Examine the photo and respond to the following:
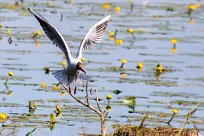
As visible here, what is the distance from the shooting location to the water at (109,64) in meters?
9.50

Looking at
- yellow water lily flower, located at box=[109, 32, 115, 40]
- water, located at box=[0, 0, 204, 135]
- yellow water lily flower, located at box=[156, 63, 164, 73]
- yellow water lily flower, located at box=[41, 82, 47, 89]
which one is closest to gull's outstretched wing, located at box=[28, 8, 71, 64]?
water, located at box=[0, 0, 204, 135]

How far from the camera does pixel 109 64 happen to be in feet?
41.1

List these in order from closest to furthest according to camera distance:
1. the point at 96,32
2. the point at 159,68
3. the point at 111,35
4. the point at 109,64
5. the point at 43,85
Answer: the point at 96,32, the point at 43,85, the point at 159,68, the point at 109,64, the point at 111,35

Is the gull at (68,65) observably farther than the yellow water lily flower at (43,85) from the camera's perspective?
No

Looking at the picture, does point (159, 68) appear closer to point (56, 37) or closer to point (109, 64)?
point (109, 64)

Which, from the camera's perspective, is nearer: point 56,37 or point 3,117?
point 56,37

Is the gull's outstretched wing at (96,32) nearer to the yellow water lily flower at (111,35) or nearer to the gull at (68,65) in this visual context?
the gull at (68,65)

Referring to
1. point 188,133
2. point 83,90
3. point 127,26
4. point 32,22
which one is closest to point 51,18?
point 32,22

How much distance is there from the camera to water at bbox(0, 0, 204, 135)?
950cm

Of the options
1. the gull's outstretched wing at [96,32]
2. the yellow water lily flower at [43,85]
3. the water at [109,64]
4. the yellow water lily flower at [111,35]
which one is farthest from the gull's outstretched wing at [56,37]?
the yellow water lily flower at [111,35]

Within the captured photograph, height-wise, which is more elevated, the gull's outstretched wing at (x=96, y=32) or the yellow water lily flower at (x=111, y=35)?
the gull's outstretched wing at (x=96, y=32)

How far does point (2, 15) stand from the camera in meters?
16.0

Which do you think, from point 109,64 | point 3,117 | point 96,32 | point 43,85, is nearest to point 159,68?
point 109,64

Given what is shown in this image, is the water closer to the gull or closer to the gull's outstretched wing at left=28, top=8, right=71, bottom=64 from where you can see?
the gull
